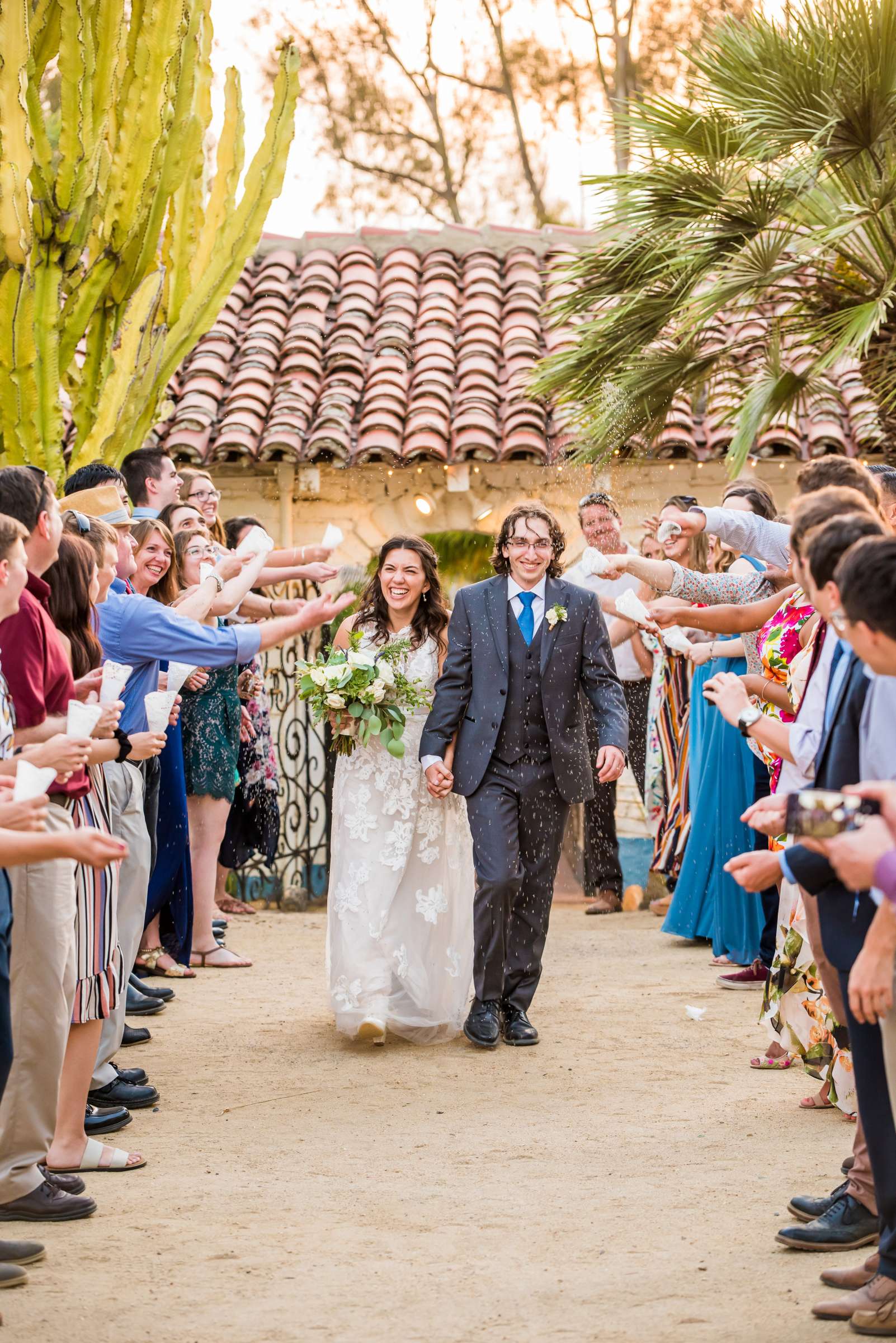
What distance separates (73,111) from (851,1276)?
265 inches

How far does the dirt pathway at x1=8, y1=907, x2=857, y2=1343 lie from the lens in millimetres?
3236

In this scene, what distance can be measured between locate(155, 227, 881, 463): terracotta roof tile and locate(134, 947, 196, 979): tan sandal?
4538 millimetres

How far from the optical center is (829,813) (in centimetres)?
283


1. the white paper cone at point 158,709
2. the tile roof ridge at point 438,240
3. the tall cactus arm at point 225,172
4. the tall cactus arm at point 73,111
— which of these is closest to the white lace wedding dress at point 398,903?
the white paper cone at point 158,709

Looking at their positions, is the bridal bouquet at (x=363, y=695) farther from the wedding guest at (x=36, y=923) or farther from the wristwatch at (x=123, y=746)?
the wedding guest at (x=36, y=923)

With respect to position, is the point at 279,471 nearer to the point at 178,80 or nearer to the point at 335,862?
the point at 178,80

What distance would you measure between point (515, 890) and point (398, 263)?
380 inches

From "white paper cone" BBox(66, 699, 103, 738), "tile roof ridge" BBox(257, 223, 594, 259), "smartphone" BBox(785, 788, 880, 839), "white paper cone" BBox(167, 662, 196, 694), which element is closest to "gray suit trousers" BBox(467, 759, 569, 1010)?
"white paper cone" BBox(167, 662, 196, 694)

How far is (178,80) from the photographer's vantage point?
829 centimetres

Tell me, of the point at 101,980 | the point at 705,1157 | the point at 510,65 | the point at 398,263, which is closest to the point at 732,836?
the point at 705,1157

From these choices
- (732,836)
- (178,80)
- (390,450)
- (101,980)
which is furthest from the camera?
(390,450)

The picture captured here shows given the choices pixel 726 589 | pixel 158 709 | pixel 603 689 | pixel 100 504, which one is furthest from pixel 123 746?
pixel 726 589

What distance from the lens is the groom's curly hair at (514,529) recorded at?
20.5 feet

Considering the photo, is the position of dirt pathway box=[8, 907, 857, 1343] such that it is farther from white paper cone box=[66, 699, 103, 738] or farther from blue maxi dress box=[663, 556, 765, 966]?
white paper cone box=[66, 699, 103, 738]
